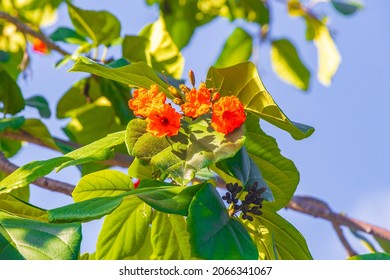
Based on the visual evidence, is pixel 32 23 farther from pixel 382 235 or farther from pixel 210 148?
pixel 210 148

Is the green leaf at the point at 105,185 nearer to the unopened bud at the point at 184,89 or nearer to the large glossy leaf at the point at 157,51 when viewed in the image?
the unopened bud at the point at 184,89

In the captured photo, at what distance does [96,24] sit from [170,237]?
3.37 feet

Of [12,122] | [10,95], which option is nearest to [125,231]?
[12,122]

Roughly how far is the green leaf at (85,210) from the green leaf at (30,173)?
0.08 meters

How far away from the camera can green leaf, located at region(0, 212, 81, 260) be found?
793mm

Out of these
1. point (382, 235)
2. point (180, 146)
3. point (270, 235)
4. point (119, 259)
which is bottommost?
point (382, 235)

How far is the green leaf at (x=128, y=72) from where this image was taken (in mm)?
956

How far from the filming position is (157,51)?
196cm

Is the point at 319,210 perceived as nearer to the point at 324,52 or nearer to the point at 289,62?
the point at 324,52

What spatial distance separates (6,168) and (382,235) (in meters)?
0.86

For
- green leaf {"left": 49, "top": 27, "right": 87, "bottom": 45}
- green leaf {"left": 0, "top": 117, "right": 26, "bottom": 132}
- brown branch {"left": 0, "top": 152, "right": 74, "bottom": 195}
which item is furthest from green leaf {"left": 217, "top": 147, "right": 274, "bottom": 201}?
green leaf {"left": 49, "top": 27, "right": 87, "bottom": 45}

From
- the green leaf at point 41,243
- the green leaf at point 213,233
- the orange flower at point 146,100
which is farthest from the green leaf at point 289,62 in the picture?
the green leaf at point 41,243

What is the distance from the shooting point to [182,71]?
77.6 inches
